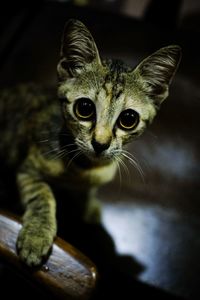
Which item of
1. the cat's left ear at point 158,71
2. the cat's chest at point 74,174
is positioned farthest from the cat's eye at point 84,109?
the cat's chest at point 74,174

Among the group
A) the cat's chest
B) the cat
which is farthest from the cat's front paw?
the cat's chest

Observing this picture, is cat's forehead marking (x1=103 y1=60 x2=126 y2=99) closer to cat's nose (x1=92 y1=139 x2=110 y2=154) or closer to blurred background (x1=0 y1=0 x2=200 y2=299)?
cat's nose (x1=92 y1=139 x2=110 y2=154)

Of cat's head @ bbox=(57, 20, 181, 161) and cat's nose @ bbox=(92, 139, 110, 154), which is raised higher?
cat's head @ bbox=(57, 20, 181, 161)

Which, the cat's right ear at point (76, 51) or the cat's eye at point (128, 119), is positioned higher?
the cat's right ear at point (76, 51)

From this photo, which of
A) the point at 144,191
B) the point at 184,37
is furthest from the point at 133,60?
the point at 144,191

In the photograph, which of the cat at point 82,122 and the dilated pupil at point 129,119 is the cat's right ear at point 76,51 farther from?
the dilated pupil at point 129,119

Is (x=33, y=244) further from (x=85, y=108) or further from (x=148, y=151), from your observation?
(x=148, y=151)
